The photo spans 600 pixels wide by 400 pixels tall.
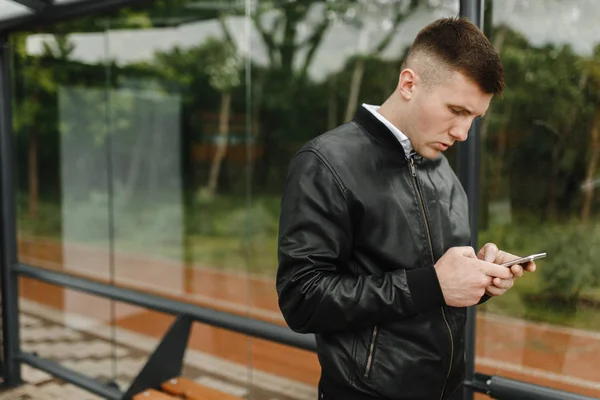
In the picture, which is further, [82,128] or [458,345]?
[82,128]

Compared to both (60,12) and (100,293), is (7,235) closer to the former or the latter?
(100,293)

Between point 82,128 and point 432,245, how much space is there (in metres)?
7.47

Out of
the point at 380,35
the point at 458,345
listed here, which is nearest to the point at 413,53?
the point at 458,345

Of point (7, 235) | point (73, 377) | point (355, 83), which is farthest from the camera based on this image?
point (355, 83)

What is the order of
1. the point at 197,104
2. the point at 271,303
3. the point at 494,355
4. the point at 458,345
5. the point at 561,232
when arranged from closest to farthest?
the point at 458,345 → the point at 494,355 → the point at 561,232 → the point at 271,303 → the point at 197,104

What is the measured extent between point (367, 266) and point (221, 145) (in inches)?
511

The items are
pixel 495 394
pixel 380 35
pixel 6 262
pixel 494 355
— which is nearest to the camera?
pixel 495 394

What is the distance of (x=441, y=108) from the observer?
1238mm

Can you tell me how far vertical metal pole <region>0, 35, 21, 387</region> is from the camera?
11.1ft

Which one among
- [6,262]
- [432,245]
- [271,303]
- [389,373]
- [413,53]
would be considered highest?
[413,53]

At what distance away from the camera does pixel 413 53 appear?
1285mm

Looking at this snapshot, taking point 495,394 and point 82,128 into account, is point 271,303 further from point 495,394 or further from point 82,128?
point 495,394

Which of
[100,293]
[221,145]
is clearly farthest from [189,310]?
[221,145]

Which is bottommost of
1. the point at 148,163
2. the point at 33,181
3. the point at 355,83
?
the point at 33,181
